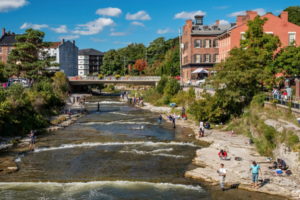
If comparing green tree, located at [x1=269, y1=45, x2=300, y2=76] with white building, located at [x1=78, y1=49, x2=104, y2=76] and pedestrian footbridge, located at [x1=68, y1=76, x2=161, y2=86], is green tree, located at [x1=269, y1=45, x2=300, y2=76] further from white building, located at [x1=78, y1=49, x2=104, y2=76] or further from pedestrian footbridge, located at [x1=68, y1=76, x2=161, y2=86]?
white building, located at [x1=78, y1=49, x2=104, y2=76]

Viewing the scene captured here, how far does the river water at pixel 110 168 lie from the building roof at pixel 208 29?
1479 inches

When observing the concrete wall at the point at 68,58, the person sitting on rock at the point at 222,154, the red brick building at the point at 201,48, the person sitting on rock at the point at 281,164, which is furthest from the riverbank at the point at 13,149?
the concrete wall at the point at 68,58

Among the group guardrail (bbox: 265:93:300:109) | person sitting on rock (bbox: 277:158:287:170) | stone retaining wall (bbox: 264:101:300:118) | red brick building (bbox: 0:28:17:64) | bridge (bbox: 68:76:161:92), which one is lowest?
person sitting on rock (bbox: 277:158:287:170)

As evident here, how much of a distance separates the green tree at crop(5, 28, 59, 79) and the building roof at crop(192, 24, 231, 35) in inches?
1248

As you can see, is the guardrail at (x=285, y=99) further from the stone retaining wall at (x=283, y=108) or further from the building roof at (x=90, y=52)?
the building roof at (x=90, y=52)

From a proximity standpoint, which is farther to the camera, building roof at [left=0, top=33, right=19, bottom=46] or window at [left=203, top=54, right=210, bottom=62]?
building roof at [left=0, top=33, right=19, bottom=46]

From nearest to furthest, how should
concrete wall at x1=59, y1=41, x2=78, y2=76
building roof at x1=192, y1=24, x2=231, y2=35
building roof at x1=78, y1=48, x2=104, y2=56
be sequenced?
building roof at x1=192, y1=24, x2=231, y2=35 → concrete wall at x1=59, y1=41, x2=78, y2=76 → building roof at x1=78, y1=48, x2=104, y2=56

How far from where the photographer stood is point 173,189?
17.9 m

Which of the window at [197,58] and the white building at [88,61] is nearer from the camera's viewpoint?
the window at [197,58]

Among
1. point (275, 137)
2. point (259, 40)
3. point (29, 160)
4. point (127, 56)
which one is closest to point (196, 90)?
point (259, 40)

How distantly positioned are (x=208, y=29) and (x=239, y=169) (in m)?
52.2

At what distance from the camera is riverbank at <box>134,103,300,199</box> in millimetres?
17422

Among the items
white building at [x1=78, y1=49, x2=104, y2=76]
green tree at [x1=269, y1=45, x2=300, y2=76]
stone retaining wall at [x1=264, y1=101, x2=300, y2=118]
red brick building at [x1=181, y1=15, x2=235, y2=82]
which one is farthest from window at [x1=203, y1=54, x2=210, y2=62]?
white building at [x1=78, y1=49, x2=104, y2=76]

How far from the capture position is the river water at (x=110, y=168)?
17344 mm
